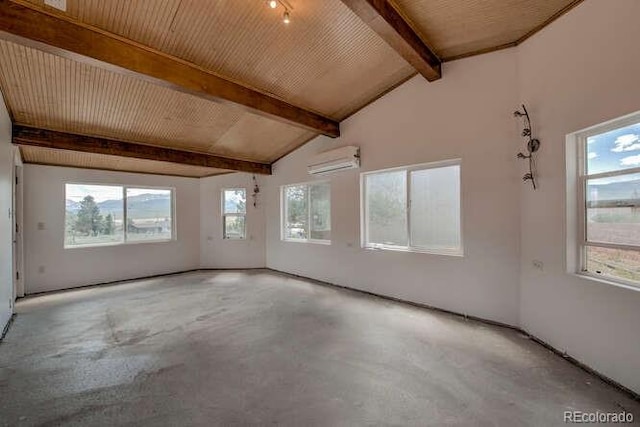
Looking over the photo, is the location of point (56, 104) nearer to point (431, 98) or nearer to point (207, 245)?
point (207, 245)

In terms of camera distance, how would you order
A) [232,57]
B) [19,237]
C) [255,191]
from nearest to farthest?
1. [232,57]
2. [19,237]
3. [255,191]

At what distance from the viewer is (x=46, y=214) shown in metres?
5.07

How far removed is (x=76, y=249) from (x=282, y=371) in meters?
5.30

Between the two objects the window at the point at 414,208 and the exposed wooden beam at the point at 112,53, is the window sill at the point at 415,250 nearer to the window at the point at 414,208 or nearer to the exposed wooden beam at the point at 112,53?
the window at the point at 414,208

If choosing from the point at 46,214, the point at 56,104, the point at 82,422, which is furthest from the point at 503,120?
the point at 46,214

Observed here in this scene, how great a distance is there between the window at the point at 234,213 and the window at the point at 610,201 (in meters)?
6.20

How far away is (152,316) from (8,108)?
304cm

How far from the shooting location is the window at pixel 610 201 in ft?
7.01

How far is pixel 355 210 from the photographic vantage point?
4.90 meters

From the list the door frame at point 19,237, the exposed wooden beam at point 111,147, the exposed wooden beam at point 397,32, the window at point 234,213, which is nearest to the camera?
the exposed wooden beam at point 397,32

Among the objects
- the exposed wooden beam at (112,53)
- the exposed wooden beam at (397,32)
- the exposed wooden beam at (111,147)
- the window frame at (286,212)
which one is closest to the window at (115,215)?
the exposed wooden beam at (111,147)

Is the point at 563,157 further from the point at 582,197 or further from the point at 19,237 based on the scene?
the point at 19,237

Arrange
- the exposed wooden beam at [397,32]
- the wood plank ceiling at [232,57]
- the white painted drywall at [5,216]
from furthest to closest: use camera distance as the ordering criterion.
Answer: the white painted drywall at [5,216] < the wood plank ceiling at [232,57] < the exposed wooden beam at [397,32]

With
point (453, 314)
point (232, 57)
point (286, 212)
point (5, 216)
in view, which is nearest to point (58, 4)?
point (232, 57)
